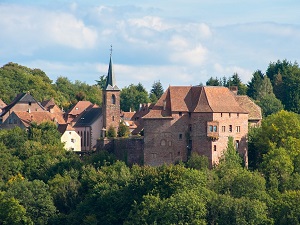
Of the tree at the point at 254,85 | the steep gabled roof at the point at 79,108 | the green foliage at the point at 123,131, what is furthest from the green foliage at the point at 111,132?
the tree at the point at 254,85

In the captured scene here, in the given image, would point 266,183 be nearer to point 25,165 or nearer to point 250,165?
point 250,165

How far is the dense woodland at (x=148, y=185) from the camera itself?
90.4m

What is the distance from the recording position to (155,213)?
91062 mm

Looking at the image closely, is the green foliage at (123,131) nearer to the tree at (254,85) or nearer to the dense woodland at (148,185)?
the dense woodland at (148,185)

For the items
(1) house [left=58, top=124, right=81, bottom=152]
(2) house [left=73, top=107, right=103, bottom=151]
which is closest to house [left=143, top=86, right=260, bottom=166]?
(2) house [left=73, top=107, right=103, bottom=151]

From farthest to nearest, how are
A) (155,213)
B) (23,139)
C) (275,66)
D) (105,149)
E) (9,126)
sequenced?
(275,66), (9,126), (23,139), (105,149), (155,213)

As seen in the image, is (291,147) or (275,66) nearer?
(291,147)

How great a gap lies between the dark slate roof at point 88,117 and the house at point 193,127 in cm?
1773

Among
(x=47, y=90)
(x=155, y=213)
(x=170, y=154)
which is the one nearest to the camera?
(x=155, y=213)

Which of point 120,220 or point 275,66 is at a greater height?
point 275,66

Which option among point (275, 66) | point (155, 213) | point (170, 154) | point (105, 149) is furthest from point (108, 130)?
point (275, 66)

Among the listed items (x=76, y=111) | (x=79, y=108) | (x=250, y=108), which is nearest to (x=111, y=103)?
(x=250, y=108)

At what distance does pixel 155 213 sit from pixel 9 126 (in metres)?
32.0

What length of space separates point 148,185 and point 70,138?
75.6ft
